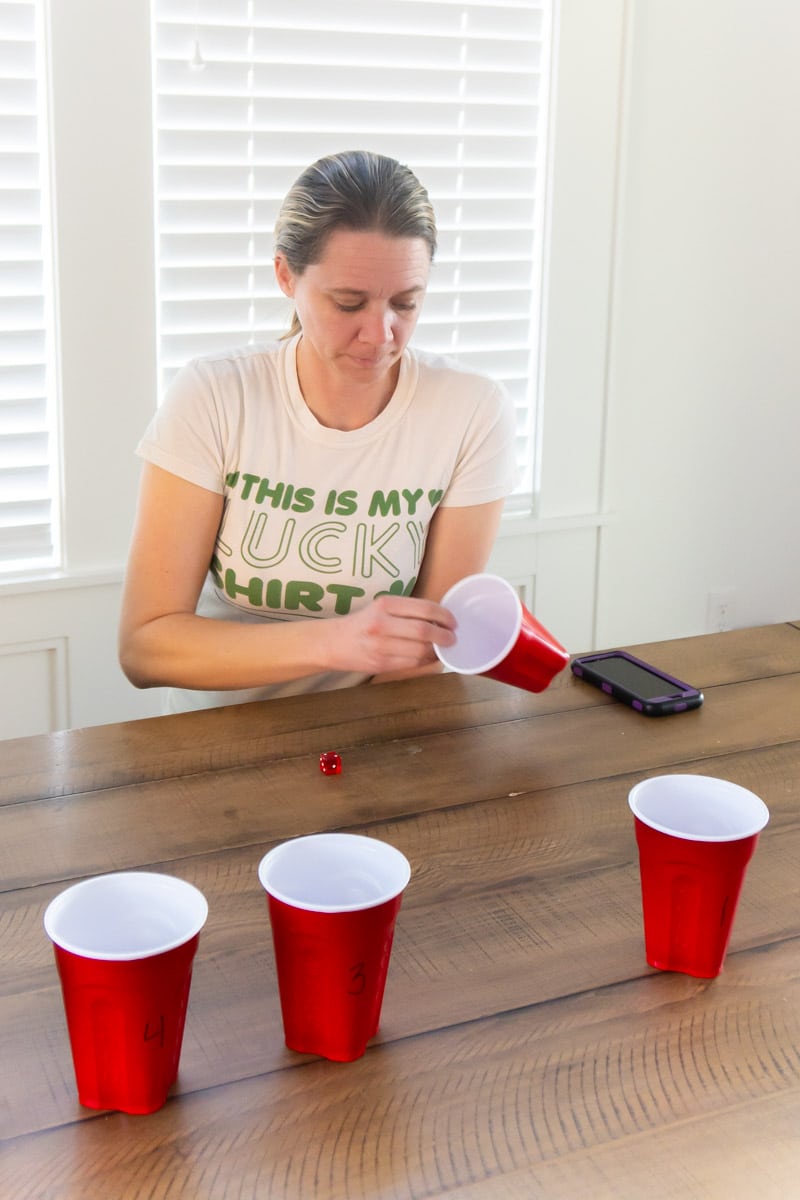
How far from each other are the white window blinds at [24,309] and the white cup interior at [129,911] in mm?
1568

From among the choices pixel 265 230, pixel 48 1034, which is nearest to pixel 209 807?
pixel 48 1034

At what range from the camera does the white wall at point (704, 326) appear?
264 cm

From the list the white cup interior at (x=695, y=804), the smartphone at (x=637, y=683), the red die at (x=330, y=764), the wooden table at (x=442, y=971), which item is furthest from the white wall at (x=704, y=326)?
the white cup interior at (x=695, y=804)

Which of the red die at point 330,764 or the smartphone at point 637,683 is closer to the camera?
the red die at point 330,764

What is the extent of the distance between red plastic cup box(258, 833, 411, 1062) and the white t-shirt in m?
0.82

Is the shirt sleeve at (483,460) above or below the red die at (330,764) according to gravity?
above

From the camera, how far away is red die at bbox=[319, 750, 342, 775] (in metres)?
1.20

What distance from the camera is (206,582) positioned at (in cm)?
171

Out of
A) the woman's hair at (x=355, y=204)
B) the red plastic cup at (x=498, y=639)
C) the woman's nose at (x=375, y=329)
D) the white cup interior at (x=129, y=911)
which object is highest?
the woman's hair at (x=355, y=204)

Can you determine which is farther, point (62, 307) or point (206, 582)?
point (62, 307)

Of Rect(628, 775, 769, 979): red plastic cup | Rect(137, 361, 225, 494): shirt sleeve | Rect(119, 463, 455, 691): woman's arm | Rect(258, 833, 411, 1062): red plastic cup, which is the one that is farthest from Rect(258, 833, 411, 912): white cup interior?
Rect(137, 361, 225, 494): shirt sleeve

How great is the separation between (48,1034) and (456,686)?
70cm

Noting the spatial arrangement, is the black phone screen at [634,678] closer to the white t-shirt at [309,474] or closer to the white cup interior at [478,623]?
the white cup interior at [478,623]

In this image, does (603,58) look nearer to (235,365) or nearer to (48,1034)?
(235,365)
